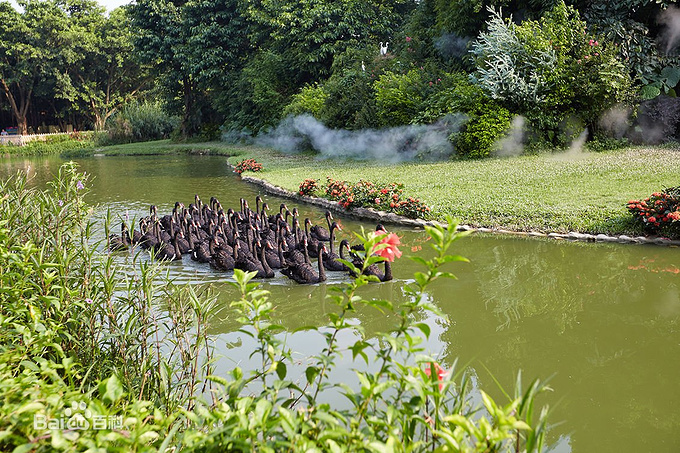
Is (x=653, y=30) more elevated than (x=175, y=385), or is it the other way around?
(x=653, y=30)

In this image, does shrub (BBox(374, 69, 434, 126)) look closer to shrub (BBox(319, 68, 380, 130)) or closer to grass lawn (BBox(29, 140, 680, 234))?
shrub (BBox(319, 68, 380, 130))

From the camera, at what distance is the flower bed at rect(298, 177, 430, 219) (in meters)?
9.99

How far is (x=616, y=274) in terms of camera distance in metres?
6.86

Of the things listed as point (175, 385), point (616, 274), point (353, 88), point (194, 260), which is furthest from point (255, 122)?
point (175, 385)

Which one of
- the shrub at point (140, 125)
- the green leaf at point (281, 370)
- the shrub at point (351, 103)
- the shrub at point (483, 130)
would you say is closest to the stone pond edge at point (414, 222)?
the green leaf at point (281, 370)

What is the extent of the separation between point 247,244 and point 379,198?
10.8 ft

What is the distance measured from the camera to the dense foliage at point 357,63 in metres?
15.7

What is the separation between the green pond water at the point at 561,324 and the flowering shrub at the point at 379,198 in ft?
2.36

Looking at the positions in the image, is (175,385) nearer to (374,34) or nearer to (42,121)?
(374,34)

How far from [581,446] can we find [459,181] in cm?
935

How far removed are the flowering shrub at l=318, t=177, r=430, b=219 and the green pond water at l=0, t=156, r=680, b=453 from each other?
718 millimetres

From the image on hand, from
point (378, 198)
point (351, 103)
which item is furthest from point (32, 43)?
point (378, 198)

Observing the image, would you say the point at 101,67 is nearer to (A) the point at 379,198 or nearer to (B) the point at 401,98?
(B) the point at 401,98

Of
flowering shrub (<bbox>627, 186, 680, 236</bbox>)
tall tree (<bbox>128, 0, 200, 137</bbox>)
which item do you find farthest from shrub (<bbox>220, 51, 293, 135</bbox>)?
flowering shrub (<bbox>627, 186, 680, 236</bbox>)
